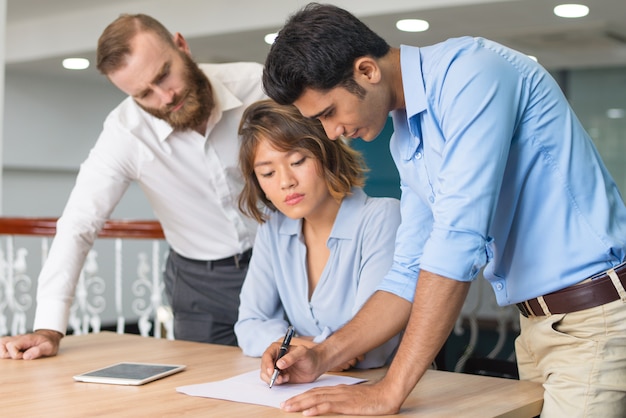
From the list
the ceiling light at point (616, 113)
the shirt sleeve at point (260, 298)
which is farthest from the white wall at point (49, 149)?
the shirt sleeve at point (260, 298)

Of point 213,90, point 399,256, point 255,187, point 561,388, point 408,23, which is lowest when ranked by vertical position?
point 561,388

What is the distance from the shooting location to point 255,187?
2328 mm

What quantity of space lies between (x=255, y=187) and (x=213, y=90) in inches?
19.1

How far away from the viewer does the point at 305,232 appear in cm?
229

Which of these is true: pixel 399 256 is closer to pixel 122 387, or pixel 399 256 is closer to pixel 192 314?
pixel 122 387

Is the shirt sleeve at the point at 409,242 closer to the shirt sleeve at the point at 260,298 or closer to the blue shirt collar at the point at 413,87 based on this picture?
the blue shirt collar at the point at 413,87

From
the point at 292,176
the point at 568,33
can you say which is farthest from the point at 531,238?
the point at 568,33

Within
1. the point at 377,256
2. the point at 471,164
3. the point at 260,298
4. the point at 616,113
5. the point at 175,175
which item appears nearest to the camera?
the point at 471,164

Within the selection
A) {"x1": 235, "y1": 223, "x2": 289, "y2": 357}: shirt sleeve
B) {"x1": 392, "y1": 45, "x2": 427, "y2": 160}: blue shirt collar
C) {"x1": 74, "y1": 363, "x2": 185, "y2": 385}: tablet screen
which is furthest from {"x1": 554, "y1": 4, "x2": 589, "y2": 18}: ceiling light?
{"x1": 74, "y1": 363, "x2": 185, "y2": 385}: tablet screen

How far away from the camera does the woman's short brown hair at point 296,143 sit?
2203 millimetres

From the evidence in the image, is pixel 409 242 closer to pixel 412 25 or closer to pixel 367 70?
pixel 367 70

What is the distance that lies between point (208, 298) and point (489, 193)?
145 cm

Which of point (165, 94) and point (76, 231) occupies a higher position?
point (165, 94)

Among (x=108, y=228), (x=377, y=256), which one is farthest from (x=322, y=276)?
(x=108, y=228)
